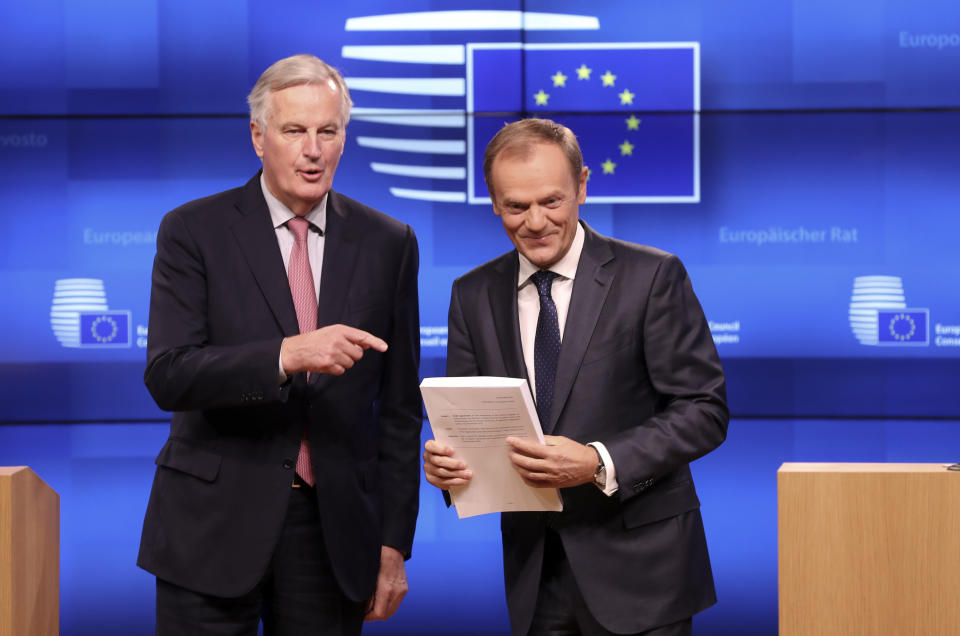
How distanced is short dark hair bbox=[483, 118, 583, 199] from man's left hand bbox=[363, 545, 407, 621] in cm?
85

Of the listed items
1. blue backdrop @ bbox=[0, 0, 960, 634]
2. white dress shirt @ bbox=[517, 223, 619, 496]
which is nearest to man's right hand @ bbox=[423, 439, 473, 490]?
white dress shirt @ bbox=[517, 223, 619, 496]

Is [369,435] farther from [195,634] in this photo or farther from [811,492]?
[811,492]

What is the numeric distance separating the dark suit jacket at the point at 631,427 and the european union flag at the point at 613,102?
240 cm

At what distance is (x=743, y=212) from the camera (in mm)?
4355

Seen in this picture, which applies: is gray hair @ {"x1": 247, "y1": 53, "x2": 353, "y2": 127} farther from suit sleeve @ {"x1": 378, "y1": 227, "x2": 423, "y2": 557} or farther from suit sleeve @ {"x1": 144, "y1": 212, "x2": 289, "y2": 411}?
suit sleeve @ {"x1": 378, "y1": 227, "x2": 423, "y2": 557}

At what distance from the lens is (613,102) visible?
434 cm

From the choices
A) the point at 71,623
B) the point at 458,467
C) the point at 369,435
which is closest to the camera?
the point at 458,467

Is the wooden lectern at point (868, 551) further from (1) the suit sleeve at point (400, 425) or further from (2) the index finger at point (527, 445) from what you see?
(1) the suit sleeve at point (400, 425)

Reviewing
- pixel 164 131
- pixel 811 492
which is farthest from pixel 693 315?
pixel 164 131

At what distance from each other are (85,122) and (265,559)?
3.05 metres

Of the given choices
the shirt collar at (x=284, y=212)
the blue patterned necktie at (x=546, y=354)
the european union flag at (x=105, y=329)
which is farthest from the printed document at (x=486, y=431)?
the european union flag at (x=105, y=329)

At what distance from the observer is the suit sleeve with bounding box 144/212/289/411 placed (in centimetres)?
193

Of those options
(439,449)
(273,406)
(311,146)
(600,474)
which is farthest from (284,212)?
(600,474)

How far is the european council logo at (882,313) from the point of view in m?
4.31
